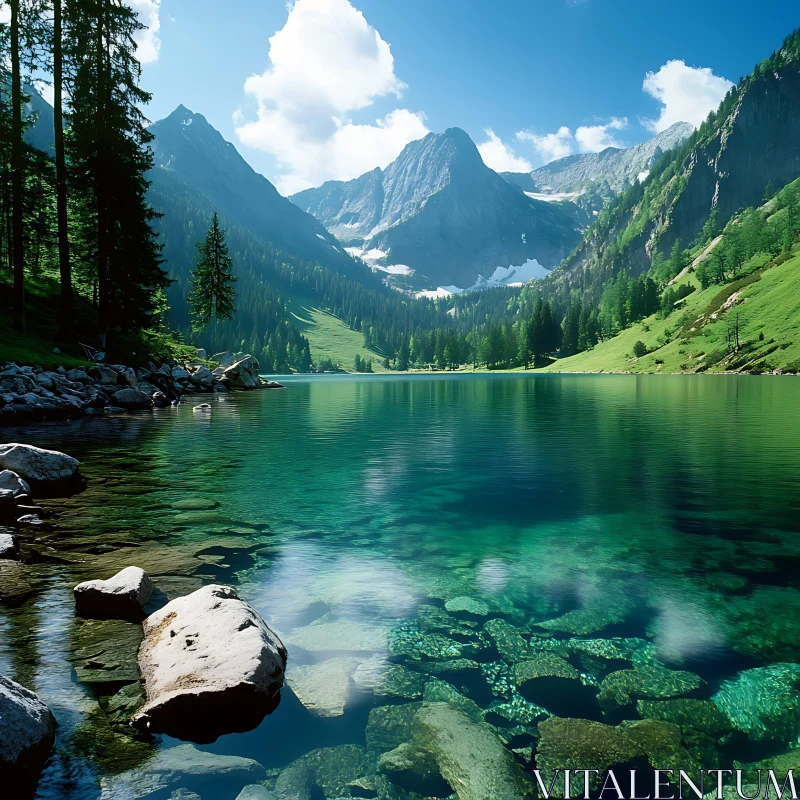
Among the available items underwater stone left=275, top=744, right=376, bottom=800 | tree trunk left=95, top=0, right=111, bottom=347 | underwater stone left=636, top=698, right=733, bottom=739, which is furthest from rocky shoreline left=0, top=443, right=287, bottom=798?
tree trunk left=95, top=0, right=111, bottom=347

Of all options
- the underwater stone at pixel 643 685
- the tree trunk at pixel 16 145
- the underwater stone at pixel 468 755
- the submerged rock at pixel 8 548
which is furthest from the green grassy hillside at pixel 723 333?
the submerged rock at pixel 8 548

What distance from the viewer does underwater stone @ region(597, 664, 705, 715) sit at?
248 inches

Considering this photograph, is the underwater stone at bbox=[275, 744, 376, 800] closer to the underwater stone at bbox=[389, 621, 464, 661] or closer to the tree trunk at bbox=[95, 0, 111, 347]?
the underwater stone at bbox=[389, 621, 464, 661]

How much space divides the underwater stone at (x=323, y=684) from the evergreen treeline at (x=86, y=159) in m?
37.0

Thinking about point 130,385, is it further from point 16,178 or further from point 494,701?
point 494,701

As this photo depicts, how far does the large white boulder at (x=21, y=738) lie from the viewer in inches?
175

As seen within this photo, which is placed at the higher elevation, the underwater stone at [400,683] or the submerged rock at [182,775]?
the submerged rock at [182,775]

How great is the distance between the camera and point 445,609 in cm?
877

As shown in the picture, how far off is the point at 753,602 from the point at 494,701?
5.74m

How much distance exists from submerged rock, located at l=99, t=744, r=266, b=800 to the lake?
32 millimetres

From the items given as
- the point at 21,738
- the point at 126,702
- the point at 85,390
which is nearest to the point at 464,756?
the point at 126,702

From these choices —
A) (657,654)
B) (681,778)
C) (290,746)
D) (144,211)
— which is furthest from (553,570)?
(144,211)

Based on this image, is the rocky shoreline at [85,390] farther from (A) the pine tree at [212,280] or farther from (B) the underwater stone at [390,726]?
(B) the underwater stone at [390,726]

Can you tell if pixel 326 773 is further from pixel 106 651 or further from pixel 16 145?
pixel 16 145
